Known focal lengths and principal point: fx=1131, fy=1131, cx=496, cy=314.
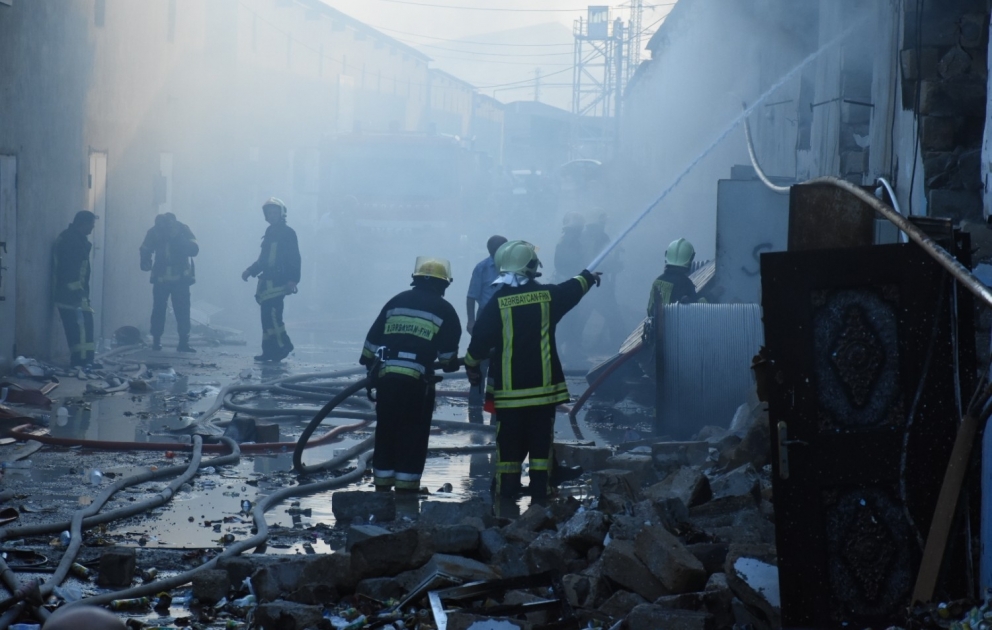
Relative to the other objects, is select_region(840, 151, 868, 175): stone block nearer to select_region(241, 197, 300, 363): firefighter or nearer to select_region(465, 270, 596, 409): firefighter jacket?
select_region(465, 270, 596, 409): firefighter jacket

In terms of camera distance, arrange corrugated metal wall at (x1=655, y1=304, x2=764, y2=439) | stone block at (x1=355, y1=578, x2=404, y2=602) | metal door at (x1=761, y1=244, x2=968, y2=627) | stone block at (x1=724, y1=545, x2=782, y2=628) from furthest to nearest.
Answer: corrugated metal wall at (x1=655, y1=304, x2=764, y2=439) < stone block at (x1=355, y1=578, x2=404, y2=602) < stone block at (x1=724, y1=545, x2=782, y2=628) < metal door at (x1=761, y1=244, x2=968, y2=627)

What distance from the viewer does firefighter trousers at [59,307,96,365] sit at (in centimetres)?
1313

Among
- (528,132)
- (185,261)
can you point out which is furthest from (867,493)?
(528,132)

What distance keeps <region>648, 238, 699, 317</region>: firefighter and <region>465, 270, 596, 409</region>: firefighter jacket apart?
3.57 meters

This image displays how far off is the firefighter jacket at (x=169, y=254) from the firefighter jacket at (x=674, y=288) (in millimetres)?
7616

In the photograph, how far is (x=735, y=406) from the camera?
925 cm

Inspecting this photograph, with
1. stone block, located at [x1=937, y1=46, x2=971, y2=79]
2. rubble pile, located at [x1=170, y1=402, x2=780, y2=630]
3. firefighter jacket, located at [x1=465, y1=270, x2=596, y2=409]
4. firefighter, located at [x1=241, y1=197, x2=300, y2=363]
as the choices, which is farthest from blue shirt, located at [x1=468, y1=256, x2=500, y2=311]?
stone block, located at [x1=937, y1=46, x2=971, y2=79]

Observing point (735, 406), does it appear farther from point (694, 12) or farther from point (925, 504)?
point (694, 12)

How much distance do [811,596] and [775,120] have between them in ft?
36.9

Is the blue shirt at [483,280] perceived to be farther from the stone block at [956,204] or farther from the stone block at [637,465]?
the stone block at [956,204]

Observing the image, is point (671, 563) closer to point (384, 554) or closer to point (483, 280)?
point (384, 554)

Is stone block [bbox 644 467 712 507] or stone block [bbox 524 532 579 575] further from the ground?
stone block [bbox 644 467 712 507]

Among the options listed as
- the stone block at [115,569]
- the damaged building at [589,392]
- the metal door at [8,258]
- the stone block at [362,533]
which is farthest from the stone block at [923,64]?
the metal door at [8,258]

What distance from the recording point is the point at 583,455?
802cm
